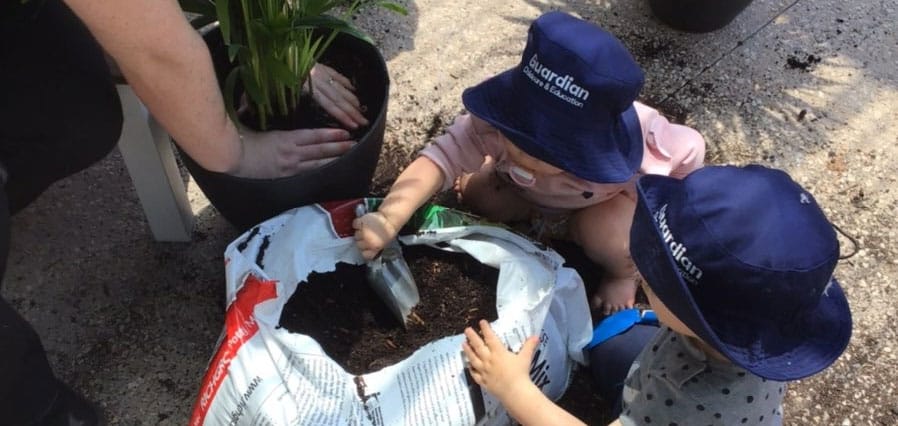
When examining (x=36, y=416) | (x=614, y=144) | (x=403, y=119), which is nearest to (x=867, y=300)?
(x=614, y=144)

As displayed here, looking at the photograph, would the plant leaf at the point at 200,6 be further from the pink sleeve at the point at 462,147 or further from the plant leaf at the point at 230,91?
the pink sleeve at the point at 462,147

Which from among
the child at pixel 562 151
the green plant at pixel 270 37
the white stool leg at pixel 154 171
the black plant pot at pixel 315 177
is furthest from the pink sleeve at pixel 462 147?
the white stool leg at pixel 154 171

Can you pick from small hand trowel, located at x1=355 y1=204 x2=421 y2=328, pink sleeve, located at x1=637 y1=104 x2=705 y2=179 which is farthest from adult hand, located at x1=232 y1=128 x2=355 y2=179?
pink sleeve, located at x1=637 y1=104 x2=705 y2=179

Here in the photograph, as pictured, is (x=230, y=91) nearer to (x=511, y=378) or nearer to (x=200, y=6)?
(x=200, y=6)

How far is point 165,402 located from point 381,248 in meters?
0.47

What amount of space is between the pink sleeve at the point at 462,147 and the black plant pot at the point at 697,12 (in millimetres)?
759

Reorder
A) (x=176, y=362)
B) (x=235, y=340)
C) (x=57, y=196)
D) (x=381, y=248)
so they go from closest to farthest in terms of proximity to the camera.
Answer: (x=235, y=340) < (x=381, y=248) < (x=176, y=362) < (x=57, y=196)

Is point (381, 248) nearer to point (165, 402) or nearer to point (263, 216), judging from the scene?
point (263, 216)

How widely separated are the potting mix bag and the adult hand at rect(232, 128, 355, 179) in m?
0.07

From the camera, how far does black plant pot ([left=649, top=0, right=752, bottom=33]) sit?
1.88 meters

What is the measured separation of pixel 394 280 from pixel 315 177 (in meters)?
0.21

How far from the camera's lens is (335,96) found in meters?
1.45

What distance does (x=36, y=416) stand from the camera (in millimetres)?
1255

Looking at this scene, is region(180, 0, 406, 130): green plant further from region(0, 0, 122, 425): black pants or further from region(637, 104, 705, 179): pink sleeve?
region(637, 104, 705, 179): pink sleeve
